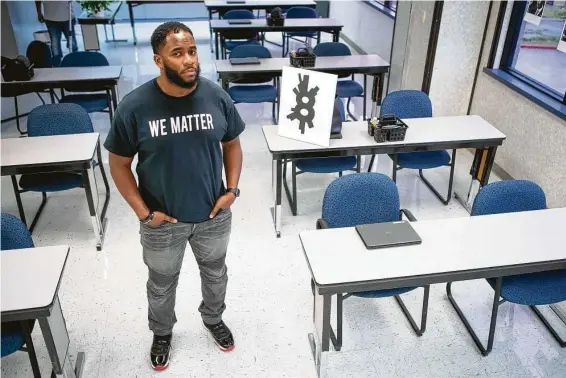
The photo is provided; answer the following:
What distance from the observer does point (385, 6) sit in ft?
23.5

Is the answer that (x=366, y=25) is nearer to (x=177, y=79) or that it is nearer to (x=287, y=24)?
(x=287, y=24)

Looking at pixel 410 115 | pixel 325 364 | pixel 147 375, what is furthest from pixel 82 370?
pixel 410 115

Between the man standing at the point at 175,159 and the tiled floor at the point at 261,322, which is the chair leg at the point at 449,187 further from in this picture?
the man standing at the point at 175,159

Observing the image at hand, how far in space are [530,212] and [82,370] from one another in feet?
8.04

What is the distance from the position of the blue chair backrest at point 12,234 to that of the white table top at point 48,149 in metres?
0.90

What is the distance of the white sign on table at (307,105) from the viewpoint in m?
3.10

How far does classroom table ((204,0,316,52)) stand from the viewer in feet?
26.0

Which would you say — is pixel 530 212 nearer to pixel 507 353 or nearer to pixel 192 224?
pixel 507 353

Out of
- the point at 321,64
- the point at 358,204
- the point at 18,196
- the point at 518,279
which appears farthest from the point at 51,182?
the point at 518,279

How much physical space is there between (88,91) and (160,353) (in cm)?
346

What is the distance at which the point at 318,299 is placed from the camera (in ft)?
7.47

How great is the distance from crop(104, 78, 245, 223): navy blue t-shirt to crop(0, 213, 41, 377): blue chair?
69cm

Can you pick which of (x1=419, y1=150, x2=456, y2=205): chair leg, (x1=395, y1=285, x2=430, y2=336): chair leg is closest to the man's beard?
(x1=395, y1=285, x2=430, y2=336): chair leg

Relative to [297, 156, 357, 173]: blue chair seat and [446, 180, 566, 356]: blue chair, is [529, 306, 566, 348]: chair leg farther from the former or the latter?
[297, 156, 357, 173]: blue chair seat
